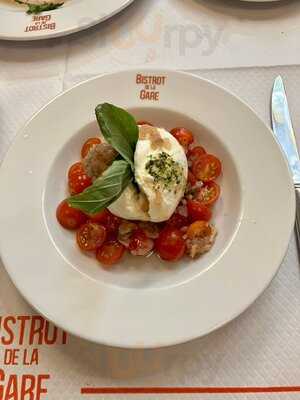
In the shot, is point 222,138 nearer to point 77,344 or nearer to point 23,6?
point 77,344

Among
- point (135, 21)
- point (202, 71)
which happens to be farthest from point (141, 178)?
point (135, 21)

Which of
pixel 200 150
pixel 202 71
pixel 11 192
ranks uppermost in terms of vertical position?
pixel 202 71

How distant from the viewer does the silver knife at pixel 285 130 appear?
0.86 meters

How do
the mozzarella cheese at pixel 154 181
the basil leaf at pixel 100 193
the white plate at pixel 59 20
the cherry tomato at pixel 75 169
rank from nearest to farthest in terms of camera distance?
1. the basil leaf at pixel 100 193
2. the mozzarella cheese at pixel 154 181
3. the cherry tomato at pixel 75 169
4. the white plate at pixel 59 20

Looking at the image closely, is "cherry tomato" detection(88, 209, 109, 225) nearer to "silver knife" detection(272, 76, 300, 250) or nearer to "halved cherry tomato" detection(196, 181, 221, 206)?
"halved cherry tomato" detection(196, 181, 221, 206)

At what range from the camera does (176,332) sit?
70 centimetres

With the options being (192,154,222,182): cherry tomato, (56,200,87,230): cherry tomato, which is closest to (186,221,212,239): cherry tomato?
(192,154,222,182): cherry tomato

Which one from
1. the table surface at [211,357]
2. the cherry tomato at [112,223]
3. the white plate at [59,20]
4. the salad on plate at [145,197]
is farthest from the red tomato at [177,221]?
the white plate at [59,20]

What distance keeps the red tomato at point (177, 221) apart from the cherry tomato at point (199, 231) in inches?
1.3

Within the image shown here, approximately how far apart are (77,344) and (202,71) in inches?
27.1

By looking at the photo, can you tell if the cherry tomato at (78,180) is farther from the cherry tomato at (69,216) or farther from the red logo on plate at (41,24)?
the red logo on plate at (41,24)

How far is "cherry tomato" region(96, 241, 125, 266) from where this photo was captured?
83 cm

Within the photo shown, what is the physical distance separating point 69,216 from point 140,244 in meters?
0.15

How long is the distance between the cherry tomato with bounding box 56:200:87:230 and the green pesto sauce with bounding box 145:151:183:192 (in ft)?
0.57
